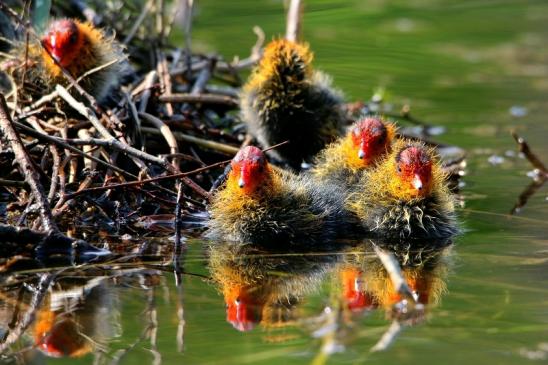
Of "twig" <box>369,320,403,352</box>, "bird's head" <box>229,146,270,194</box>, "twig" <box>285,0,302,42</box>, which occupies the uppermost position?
"twig" <box>285,0,302,42</box>

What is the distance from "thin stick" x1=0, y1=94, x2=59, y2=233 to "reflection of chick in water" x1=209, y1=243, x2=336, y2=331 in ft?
2.04

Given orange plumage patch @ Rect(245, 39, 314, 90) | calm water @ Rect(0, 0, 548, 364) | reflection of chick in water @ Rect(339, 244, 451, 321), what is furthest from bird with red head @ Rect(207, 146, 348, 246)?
orange plumage patch @ Rect(245, 39, 314, 90)

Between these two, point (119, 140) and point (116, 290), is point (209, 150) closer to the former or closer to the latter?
point (119, 140)

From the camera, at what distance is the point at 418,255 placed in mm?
4137

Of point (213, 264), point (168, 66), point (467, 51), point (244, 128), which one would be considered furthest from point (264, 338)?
point (467, 51)

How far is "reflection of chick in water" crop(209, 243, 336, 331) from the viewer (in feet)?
10.8

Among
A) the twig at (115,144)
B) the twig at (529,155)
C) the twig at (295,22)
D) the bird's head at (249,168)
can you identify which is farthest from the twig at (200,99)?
the twig at (529,155)

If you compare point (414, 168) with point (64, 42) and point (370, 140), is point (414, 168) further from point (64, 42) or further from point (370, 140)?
point (64, 42)

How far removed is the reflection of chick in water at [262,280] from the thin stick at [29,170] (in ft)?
2.04

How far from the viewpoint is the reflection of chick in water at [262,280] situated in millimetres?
3283

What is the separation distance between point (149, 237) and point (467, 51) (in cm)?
482

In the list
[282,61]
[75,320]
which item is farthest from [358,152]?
[75,320]

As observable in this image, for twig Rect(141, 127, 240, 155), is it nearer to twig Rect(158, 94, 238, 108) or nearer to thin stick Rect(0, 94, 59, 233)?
twig Rect(158, 94, 238, 108)

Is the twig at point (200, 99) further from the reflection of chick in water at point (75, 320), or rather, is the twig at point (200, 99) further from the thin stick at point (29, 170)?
the reflection of chick in water at point (75, 320)
